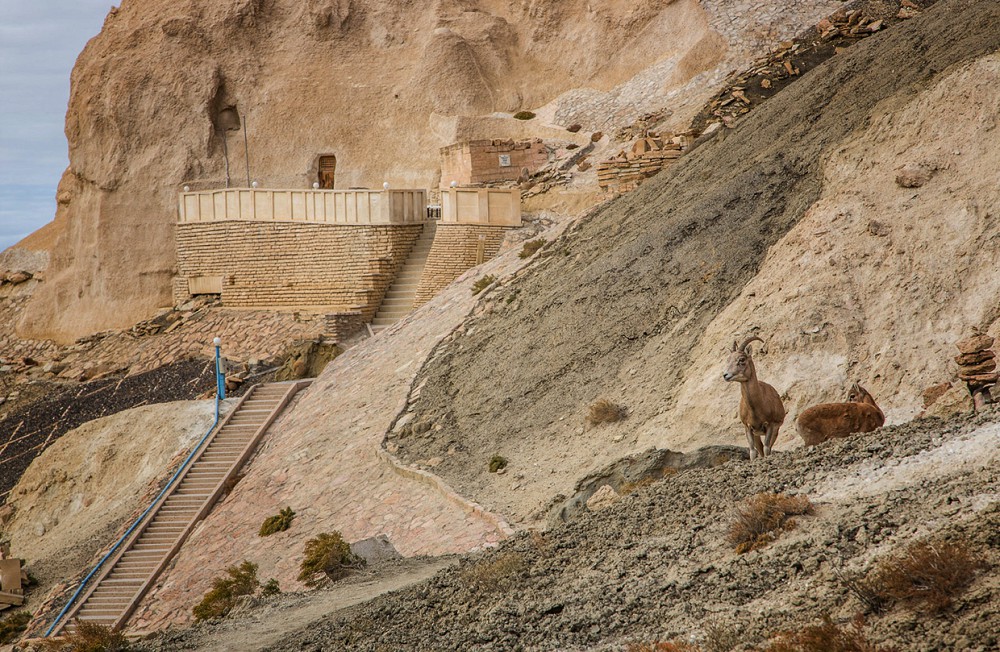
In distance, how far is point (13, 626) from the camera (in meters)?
18.6

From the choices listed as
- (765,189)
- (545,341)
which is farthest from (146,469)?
(765,189)

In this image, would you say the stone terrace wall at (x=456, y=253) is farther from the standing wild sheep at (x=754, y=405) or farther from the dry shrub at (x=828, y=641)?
the dry shrub at (x=828, y=641)

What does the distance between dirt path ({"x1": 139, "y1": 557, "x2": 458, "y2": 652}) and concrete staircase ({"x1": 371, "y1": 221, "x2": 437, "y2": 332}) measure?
1472cm

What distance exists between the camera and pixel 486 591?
8.87m

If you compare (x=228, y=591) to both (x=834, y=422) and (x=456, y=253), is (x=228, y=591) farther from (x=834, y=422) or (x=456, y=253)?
(x=456, y=253)

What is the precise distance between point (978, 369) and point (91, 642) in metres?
9.05

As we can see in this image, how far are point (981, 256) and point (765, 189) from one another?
463 centimetres

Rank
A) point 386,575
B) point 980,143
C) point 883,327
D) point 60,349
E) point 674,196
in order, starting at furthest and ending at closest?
point 60,349
point 674,196
point 980,143
point 883,327
point 386,575

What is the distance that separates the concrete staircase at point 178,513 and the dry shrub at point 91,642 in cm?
602

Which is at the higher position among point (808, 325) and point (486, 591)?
point (808, 325)

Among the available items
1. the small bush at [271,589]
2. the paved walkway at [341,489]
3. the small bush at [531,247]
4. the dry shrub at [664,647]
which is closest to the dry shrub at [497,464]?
the paved walkway at [341,489]

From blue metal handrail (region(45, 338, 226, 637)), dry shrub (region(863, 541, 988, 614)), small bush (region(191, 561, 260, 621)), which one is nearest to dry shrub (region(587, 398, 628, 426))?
small bush (region(191, 561, 260, 621))

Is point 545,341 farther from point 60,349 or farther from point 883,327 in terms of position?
point 60,349

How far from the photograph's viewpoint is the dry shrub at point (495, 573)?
891cm
